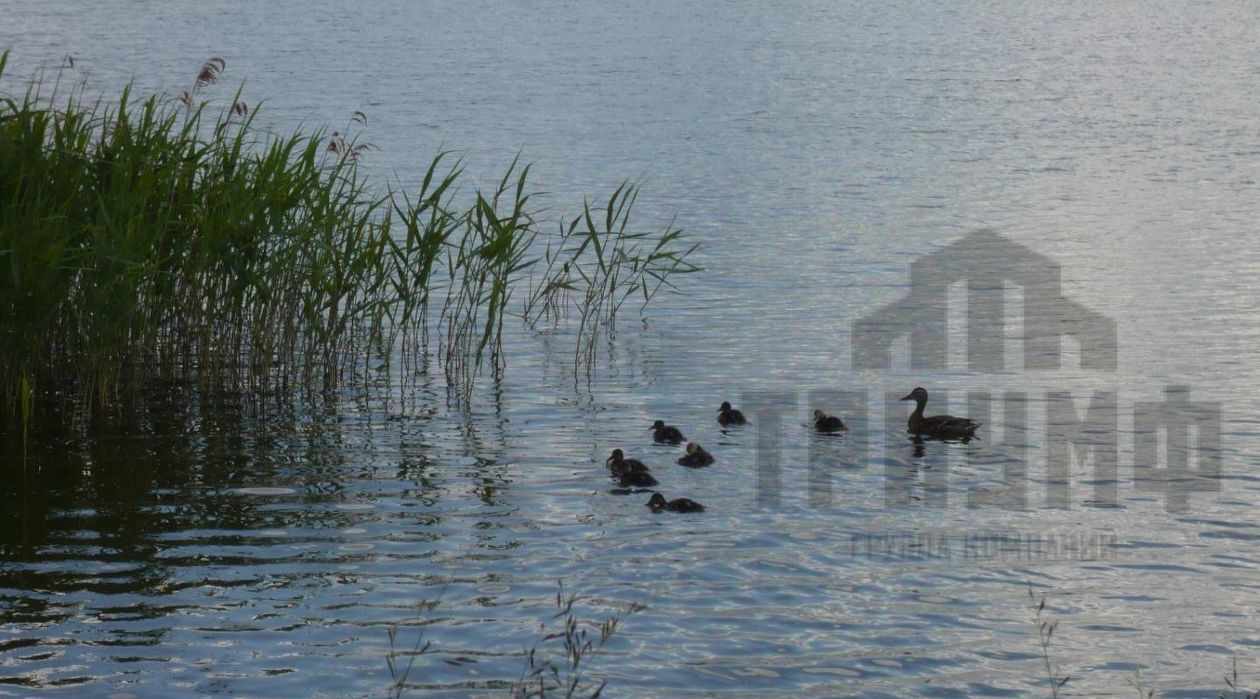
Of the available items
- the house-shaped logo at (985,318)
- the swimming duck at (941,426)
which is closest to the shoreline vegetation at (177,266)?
the swimming duck at (941,426)

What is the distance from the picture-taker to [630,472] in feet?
38.1

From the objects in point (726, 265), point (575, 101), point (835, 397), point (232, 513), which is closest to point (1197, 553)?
point (835, 397)

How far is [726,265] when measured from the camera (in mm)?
22203

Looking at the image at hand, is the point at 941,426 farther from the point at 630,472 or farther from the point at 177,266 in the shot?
the point at 177,266

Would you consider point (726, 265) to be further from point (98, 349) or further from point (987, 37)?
point (987, 37)

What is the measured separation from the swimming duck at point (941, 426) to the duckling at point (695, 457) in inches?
84.6

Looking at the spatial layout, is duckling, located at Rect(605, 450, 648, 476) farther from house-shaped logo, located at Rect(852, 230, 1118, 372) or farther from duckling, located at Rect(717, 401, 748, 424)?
house-shaped logo, located at Rect(852, 230, 1118, 372)

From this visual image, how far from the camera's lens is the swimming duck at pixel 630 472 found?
456 inches

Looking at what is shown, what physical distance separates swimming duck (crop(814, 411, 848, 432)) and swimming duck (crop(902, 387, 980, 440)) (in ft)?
2.10

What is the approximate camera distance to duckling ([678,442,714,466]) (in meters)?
12.2

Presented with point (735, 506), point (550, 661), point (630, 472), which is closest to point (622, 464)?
point (630, 472)

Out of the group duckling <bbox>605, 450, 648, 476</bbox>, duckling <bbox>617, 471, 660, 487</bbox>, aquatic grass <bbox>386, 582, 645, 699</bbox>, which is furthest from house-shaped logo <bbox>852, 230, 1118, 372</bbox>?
aquatic grass <bbox>386, 582, 645, 699</bbox>

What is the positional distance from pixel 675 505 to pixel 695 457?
117cm

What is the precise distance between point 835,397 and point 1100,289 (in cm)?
708
